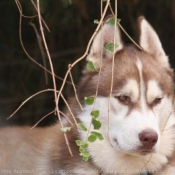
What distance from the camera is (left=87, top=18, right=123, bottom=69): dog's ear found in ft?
11.5

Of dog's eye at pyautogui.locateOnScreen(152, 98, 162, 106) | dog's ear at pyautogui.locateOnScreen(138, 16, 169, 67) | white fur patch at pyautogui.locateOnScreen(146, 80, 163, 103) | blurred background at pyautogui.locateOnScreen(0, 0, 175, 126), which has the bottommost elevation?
blurred background at pyautogui.locateOnScreen(0, 0, 175, 126)

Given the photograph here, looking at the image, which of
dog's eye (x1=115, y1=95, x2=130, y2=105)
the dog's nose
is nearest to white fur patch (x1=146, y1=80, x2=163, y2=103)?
dog's eye (x1=115, y1=95, x2=130, y2=105)

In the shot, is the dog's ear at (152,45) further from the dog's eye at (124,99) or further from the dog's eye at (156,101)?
the dog's eye at (124,99)

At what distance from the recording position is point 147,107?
131 inches

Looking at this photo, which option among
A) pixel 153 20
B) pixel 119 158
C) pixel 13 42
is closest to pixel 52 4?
pixel 13 42

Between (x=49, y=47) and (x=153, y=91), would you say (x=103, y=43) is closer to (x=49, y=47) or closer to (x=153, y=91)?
(x=153, y=91)

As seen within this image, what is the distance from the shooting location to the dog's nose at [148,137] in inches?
123

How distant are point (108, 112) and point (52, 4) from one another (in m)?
1.83

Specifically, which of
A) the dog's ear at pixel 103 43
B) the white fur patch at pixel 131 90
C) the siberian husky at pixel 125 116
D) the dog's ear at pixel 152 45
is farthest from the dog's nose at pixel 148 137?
the dog's ear at pixel 152 45

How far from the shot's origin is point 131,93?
333cm

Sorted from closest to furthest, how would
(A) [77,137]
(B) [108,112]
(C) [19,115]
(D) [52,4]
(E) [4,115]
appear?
(B) [108,112] < (A) [77,137] < (D) [52,4] < (E) [4,115] < (C) [19,115]

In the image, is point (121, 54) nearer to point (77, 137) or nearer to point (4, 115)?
point (77, 137)

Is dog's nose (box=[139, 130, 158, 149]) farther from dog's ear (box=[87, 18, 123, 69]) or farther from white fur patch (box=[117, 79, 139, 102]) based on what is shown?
dog's ear (box=[87, 18, 123, 69])

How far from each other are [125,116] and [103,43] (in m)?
0.50
